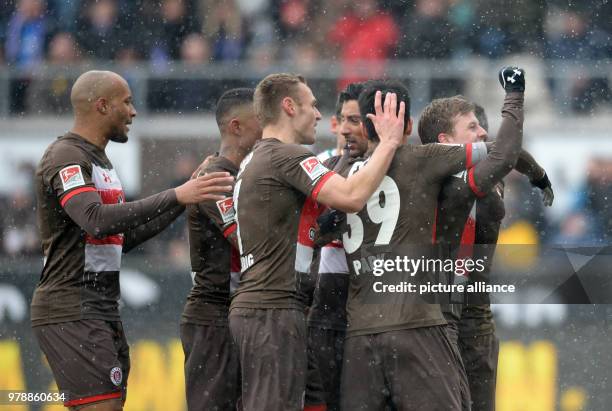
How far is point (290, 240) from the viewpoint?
213 inches

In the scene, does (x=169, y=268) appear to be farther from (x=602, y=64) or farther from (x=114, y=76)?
(x=602, y=64)

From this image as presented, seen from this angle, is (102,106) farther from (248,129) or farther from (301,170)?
(301,170)

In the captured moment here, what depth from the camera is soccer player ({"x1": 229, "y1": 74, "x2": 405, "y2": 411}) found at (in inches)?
205

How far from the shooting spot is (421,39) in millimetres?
12977

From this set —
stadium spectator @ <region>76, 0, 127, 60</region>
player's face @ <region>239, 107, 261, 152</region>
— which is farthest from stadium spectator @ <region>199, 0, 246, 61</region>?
player's face @ <region>239, 107, 261, 152</region>

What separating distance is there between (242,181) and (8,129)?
6.72 metres

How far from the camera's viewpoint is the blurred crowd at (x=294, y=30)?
1293cm

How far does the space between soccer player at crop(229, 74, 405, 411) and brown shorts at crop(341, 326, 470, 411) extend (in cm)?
32

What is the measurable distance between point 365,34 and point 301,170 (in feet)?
26.0

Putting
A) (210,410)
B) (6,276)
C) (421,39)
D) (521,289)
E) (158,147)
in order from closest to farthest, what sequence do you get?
(210,410) → (521,289) → (6,276) → (158,147) → (421,39)

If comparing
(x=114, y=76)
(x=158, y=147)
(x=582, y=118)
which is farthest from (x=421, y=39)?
(x=114, y=76)

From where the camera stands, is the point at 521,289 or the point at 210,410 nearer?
the point at 210,410

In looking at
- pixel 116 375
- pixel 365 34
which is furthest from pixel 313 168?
pixel 365 34

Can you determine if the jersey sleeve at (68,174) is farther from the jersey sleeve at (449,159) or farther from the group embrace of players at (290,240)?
the jersey sleeve at (449,159)
